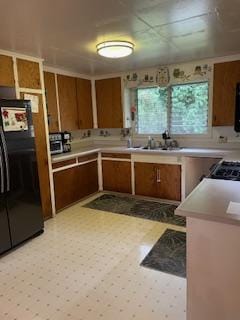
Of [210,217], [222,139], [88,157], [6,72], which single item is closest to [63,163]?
[88,157]

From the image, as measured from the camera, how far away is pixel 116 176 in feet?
14.9

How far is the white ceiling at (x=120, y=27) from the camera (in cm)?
183

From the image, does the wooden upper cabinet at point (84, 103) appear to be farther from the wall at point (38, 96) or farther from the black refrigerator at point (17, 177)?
the black refrigerator at point (17, 177)

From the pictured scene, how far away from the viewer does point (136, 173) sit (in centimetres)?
430

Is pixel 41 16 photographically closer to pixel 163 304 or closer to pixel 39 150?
pixel 39 150

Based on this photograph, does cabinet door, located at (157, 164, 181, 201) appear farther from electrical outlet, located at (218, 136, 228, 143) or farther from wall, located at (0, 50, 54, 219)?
wall, located at (0, 50, 54, 219)

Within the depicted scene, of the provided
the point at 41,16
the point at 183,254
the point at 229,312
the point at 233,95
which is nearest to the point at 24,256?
the point at 183,254

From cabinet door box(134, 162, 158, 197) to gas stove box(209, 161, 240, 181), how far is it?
148 cm

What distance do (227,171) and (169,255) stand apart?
41.6 inches

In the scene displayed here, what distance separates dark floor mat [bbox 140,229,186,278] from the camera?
2365mm

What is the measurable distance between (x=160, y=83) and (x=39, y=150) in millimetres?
2397

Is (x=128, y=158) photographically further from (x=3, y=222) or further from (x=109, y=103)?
(x=3, y=222)

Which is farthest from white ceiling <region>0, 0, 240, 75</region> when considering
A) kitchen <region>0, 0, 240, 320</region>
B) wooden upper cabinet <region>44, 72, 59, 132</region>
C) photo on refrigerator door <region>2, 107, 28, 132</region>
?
photo on refrigerator door <region>2, 107, 28, 132</region>

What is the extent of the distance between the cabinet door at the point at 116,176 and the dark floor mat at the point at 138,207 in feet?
0.57
